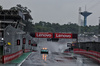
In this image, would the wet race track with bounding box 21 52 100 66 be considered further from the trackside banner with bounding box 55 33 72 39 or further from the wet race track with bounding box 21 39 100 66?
the trackside banner with bounding box 55 33 72 39

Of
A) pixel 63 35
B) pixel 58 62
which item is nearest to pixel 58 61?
pixel 58 62

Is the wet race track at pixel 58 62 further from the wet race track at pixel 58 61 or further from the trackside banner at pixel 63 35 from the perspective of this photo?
the trackside banner at pixel 63 35

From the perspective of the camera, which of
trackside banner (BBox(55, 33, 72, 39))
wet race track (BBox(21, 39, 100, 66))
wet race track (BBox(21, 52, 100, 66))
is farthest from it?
trackside banner (BBox(55, 33, 72, 39))

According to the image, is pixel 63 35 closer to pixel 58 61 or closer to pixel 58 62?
pixel 58 61

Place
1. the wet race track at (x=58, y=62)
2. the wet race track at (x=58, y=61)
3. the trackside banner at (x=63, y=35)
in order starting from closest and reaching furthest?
1. the wet race track at (x=58, y=62)
2. the wet race track at (x=58, y=61)
3. the trackside banner at (x=63, y=35)

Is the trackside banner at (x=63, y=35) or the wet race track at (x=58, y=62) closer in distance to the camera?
the wet race track at (x=58, y=62)

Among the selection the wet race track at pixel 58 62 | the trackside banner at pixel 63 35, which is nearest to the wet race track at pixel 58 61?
the wet race track at pixel 58 62

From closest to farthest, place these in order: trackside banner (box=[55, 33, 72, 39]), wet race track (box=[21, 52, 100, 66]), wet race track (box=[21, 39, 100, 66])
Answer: wet race track (box=[21, 52, 100, 66]), wet race track (box=[21, 39, 100, 66]), trackside banner (box=[55, 33, 72, 39])

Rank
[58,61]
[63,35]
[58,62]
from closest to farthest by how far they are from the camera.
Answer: [58,62] < [58,61] < [63,35]

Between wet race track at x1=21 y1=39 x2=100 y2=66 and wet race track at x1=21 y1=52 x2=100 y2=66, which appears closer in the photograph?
wet race track at x1=21 y1=52 x2=100 y2=66

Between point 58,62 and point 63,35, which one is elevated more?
point 63,35

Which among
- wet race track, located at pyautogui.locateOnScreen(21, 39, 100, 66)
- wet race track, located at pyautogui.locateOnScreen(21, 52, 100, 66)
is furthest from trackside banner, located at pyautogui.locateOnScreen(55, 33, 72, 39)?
wet race track, located at pyautogui.locateOnScreen(21, 52, 100, 66)

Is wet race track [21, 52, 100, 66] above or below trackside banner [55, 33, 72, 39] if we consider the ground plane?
below

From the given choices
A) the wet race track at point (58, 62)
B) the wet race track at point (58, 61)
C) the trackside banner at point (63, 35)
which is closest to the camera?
the wet race track at point (58, 62)
